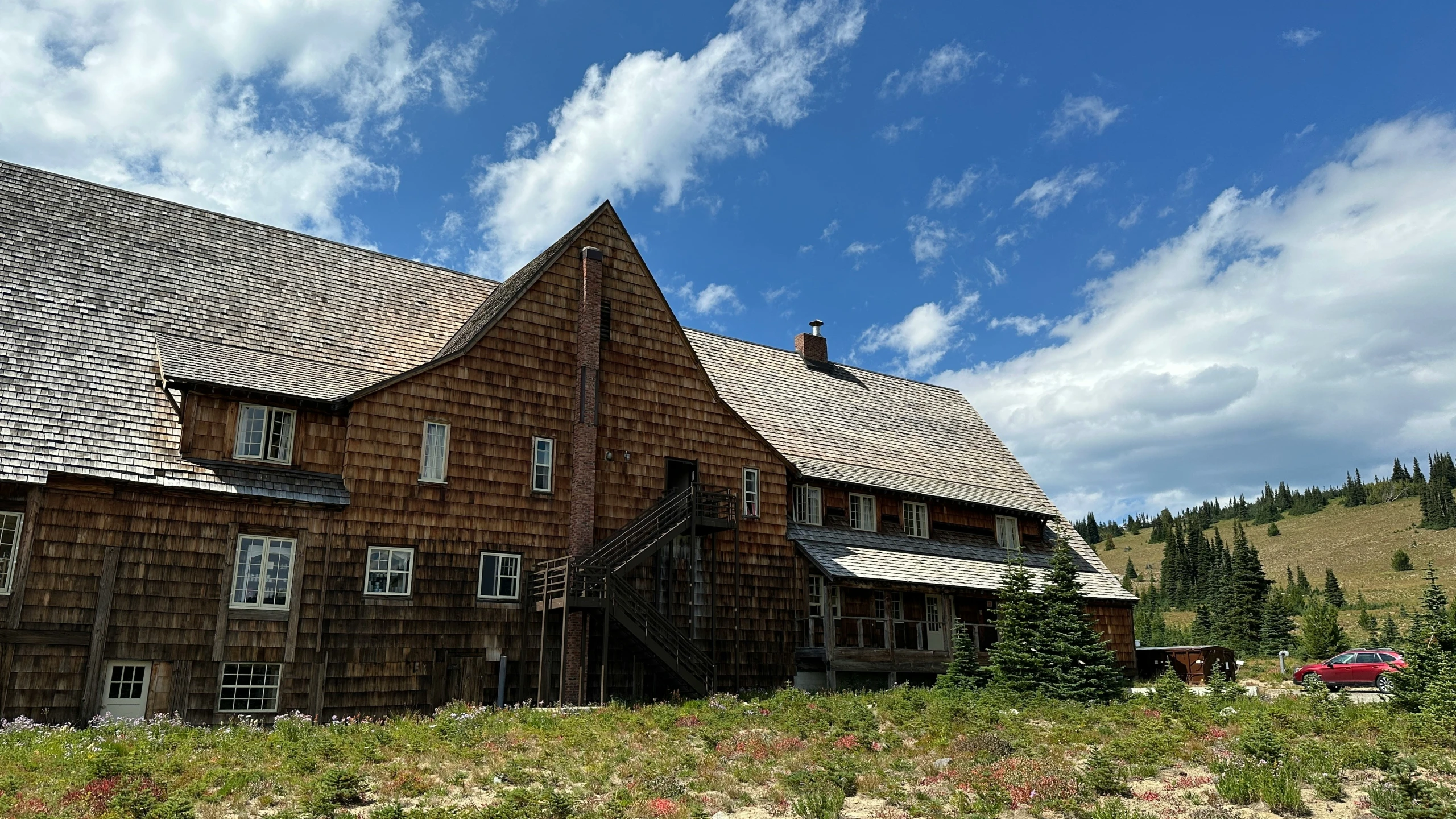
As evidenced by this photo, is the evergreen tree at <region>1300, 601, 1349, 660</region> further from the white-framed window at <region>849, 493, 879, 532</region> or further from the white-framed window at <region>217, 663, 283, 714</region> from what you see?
the white-framed window at <region>217, 663, 283, 714</region>

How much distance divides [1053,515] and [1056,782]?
78.5 ft

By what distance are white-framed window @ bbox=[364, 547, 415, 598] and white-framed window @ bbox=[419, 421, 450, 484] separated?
181cm

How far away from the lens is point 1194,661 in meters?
35.3

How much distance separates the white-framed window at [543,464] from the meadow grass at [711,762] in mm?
5933

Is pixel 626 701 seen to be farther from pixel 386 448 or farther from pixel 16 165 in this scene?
pixel 16 165

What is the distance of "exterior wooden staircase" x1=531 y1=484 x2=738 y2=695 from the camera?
73.8 ft

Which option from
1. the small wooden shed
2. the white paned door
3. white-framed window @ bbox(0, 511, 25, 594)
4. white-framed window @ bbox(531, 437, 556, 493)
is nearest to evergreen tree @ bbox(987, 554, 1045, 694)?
the small wooden shed

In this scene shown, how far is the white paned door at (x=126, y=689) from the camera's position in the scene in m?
19.0

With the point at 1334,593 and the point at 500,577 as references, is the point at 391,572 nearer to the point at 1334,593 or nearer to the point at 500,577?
the point at 500,577

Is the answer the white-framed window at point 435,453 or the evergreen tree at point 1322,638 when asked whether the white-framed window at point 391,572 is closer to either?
the white-framed window at point 435,453

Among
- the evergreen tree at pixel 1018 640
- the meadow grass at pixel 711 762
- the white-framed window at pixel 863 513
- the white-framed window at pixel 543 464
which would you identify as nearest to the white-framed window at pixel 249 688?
the meadow grass at pixel 711 762

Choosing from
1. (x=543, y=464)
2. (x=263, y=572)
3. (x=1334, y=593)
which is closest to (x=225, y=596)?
(x=263, y=572)

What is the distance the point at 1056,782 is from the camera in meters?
14.0

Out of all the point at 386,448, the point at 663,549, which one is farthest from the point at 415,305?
the point at 663,549
